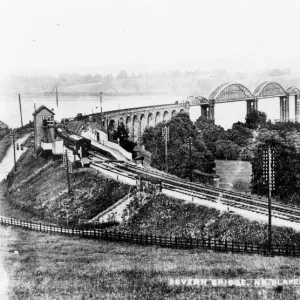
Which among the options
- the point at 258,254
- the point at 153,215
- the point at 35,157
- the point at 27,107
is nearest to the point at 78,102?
the point at 27,107

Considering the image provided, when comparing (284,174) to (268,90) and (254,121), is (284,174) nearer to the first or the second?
(254,121)

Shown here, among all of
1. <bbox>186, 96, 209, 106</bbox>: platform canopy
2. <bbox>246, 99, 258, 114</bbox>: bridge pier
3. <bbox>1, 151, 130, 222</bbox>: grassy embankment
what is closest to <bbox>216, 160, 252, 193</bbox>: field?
<bbox>1, 151, 130, 222</bbox>: grassy embankment

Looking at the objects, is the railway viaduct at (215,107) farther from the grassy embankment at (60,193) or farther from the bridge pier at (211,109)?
the grassy embankment at (60,193)

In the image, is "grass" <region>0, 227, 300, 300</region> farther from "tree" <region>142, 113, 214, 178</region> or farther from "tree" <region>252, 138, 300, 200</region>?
"tree" <region>142, 113, 214, 178</region>

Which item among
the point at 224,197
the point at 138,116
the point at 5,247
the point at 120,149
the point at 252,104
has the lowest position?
the point at 5,247

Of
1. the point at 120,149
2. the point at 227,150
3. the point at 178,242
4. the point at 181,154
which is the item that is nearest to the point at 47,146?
the point at 120,149
